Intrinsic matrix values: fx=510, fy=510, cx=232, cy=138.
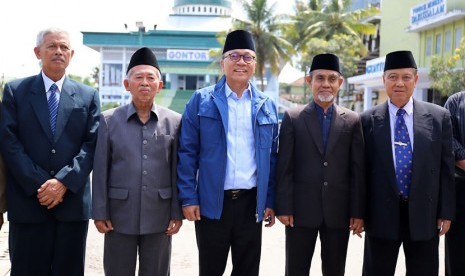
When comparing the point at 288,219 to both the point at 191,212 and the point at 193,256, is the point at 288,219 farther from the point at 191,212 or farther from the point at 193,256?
the point at 193,256

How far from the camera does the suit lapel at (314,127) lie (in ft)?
13.6

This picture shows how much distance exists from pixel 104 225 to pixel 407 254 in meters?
2.47

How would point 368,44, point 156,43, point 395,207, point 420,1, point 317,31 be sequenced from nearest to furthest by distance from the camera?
point 395,207 < point 420,1 < point 317,31 < point 368,44 < point 156,43

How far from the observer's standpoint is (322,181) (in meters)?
4.12

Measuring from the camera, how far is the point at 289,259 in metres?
4.17

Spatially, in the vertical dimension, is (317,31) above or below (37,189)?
above

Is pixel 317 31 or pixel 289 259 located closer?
pixel 289 259

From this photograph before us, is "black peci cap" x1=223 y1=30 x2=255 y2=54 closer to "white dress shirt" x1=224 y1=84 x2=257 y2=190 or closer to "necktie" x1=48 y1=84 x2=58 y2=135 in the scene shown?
"white dress shirt" x1=224 y1=84 x2=257 y2=190

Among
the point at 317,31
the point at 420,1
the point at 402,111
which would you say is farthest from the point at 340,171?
the point at 317,31

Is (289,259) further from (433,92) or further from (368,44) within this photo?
(368,44)

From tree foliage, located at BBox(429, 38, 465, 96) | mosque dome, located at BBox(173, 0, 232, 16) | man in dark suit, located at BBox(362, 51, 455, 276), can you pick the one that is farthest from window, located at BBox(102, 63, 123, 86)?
man in dark suit, located at BBox(362, 51, 455, 276)

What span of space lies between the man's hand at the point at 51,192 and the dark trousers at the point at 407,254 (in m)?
2.53

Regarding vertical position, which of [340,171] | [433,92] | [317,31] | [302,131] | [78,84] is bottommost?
[340,171]

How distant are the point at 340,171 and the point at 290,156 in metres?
0.43
